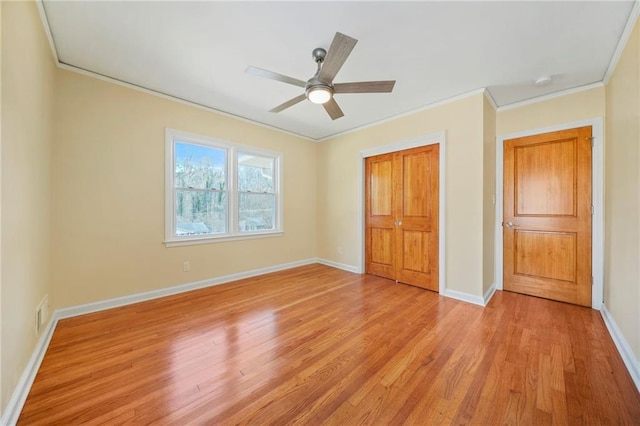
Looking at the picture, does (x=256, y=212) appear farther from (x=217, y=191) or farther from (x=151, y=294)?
(x=151, y=294)

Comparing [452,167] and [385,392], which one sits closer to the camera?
[385,392]

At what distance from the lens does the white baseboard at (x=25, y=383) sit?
130 centimetres

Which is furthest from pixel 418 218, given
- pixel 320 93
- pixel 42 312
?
pixel 42 312

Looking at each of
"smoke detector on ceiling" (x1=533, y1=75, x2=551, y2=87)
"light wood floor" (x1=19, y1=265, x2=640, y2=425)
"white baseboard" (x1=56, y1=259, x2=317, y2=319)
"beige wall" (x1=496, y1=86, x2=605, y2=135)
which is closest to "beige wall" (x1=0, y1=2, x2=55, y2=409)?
"light wood floor" (x1=19, y1=265, x2=640, y2=425)

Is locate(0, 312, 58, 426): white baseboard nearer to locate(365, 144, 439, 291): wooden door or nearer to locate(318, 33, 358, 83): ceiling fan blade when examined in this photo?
locate(318, 33, 358, 83): ceiling fan blade

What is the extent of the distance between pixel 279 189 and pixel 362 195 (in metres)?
1.55

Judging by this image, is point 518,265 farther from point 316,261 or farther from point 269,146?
point 269,146

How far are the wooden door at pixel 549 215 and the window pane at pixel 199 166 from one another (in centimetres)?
419

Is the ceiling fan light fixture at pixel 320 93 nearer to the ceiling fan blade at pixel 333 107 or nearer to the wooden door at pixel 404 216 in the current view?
the ceiling fan blade at pixel 333 107

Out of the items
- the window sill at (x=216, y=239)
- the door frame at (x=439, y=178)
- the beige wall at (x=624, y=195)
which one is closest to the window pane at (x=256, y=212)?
the window sill at (x=216, y=239)

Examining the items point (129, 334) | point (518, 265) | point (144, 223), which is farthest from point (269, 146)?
point (518, 265)

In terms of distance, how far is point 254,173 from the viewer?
4266 mm

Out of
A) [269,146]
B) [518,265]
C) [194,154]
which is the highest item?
[269,146]

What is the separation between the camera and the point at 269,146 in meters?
4.40
